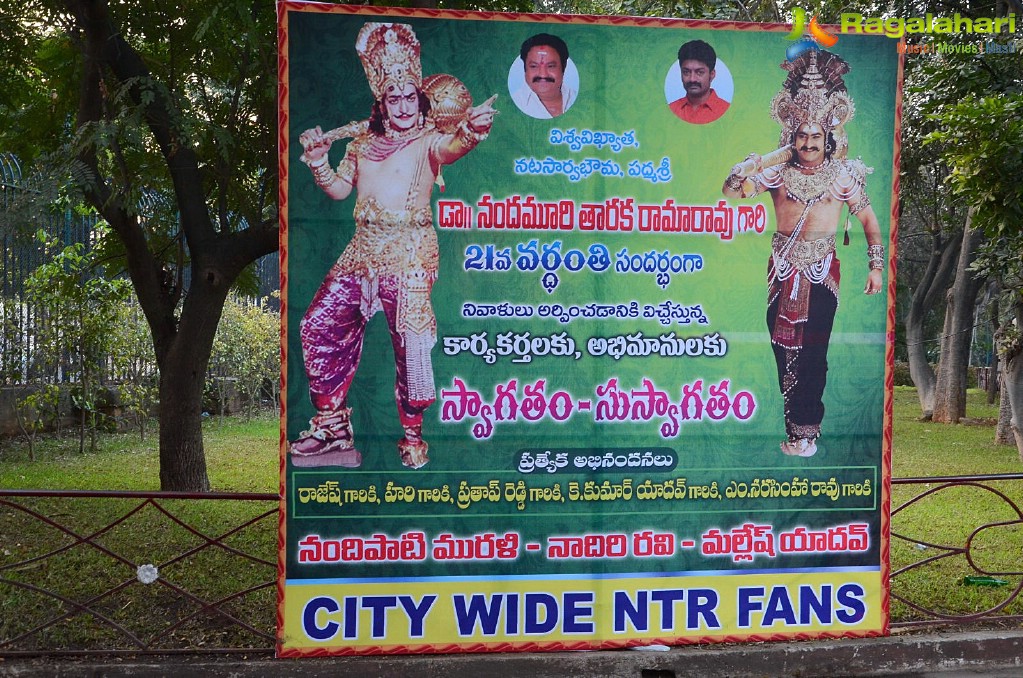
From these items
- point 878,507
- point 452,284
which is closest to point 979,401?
point 878,507

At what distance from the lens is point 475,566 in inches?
174

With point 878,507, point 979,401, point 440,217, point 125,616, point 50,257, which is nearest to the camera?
point 440,217

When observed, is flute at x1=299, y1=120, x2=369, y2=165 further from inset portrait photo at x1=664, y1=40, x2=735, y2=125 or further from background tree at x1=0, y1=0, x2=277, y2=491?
background tree at x1=0, y1=0, x2=277, y2=491

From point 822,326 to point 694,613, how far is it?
156 cm

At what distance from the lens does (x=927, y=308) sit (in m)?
18.4

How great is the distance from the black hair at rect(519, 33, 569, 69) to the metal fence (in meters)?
2.55

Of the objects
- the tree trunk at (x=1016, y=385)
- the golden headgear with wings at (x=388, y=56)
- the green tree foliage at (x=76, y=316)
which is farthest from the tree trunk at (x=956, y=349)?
the golden headgear with wings at (x=388, y=56)

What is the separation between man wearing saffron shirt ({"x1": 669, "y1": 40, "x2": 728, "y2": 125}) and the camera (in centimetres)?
443

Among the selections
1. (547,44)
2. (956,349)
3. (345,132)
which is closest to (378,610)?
(345,132)

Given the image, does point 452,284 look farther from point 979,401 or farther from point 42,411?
point 979,401

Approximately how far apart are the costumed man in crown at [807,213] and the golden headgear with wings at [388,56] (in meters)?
1.63

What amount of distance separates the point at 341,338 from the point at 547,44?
1.71 metres

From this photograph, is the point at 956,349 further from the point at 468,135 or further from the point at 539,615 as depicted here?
the point at 468,135

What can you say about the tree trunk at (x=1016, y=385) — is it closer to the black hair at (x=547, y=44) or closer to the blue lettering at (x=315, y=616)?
the black hair at (x=547, y=44)
